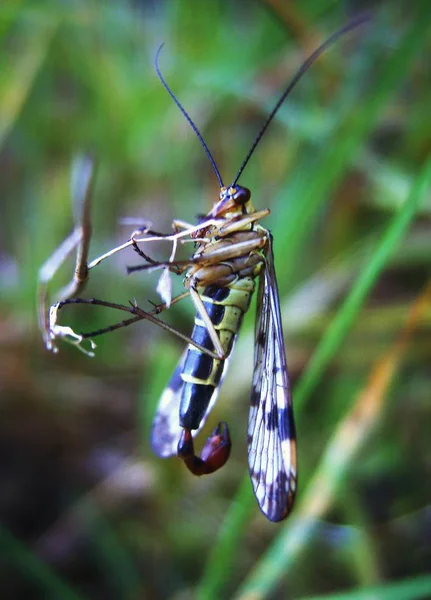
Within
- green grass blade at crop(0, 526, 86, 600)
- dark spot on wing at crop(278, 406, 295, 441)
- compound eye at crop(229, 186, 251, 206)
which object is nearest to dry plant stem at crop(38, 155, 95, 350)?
compound eye at crop(229, 186, 251, 206)

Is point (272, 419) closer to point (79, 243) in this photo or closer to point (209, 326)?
point (209, 326)

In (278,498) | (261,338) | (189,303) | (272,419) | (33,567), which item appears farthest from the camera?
(189,303)

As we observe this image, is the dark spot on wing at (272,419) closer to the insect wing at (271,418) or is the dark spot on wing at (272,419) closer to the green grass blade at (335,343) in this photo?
the insect wing at (271,418)

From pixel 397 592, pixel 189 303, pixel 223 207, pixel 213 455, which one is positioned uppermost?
pixel 189 303

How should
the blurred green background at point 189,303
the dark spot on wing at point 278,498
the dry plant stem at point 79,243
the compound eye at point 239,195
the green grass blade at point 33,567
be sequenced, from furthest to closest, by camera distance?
the blurred green background at point 189,303
the green grass blade at point 33,567
the compound eye at point 239,195
the dark spot on wing at point 278,498
the dry plant stem at point 79,243

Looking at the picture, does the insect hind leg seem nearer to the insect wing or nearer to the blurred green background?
the insect wing

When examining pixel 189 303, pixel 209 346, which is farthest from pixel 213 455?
pixel 189 303

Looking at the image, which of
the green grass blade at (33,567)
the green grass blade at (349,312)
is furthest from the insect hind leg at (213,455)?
the green grass blade at (33,567)

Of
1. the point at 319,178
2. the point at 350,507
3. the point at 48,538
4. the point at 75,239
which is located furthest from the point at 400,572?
the point at 75,239
